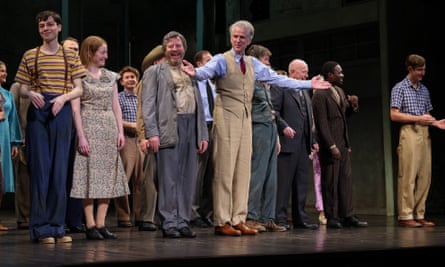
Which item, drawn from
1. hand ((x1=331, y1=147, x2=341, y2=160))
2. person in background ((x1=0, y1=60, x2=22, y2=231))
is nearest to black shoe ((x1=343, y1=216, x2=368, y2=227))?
hand ((x1=331, y1=147, x2=341, y2=160))

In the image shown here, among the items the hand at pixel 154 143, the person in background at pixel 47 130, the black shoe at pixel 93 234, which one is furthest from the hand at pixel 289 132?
the person in background at pixel 47 130

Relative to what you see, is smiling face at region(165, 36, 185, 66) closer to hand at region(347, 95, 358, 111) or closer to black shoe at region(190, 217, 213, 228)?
black shoe at region(190, 217, 213, 228)

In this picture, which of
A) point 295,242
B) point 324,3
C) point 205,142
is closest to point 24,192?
point 205,142

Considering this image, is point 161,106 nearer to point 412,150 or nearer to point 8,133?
point 8,133

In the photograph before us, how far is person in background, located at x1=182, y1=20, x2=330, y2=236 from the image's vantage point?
6199 mm

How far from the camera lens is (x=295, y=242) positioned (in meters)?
5.55

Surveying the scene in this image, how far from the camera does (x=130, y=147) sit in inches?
316

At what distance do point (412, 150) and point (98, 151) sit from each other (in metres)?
3.00

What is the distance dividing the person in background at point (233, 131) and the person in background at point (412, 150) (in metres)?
1.62

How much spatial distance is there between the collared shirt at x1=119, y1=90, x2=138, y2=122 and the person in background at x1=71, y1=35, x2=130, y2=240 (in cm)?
183

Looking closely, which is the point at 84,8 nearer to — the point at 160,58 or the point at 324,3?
the point at 324,3

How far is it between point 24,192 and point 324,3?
4996 mm

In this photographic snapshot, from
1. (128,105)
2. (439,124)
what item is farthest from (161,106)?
(439,124)

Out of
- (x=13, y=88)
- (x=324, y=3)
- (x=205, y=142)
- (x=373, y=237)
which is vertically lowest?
(x=373, y=237)
